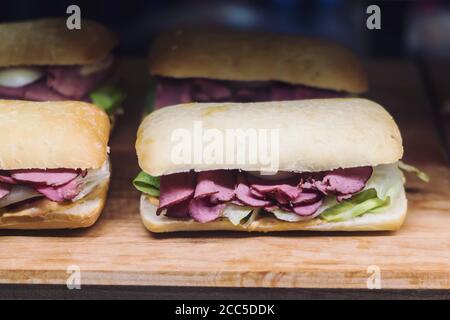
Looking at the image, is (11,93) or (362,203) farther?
(11,93)

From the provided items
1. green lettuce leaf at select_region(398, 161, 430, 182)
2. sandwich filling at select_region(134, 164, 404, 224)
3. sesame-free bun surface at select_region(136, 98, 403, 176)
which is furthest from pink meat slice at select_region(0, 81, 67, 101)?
green lettuce leaf at select_region(398, 161, 430, 182)

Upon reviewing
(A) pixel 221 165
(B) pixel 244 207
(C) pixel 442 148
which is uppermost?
(A) pixel 221 165

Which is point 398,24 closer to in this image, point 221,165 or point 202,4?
point 202,4

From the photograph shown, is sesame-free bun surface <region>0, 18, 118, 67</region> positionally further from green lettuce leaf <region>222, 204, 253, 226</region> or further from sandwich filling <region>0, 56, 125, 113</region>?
green lettuce leaf <region>222, 204, 253, 226</region>

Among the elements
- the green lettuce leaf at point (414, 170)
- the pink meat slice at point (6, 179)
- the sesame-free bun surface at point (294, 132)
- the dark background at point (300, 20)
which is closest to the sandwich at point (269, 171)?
the sesame-free bun surface at point (294, 132)

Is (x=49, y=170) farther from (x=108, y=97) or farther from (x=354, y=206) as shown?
(x=354, y=206)

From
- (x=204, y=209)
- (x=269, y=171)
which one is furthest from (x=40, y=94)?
(x=269, y=171)

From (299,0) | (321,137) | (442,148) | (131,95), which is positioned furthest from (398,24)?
(321,137)
